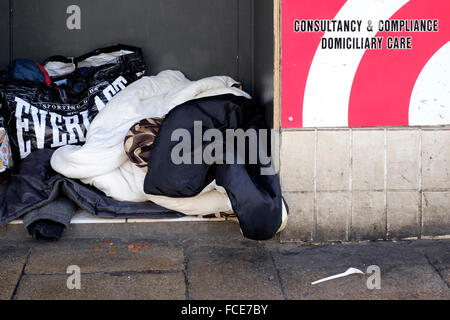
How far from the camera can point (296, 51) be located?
324 cm

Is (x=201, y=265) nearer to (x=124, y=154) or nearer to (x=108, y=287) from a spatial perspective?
(x=108, y=287)

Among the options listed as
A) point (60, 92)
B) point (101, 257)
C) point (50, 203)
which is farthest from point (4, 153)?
point (101, 257)

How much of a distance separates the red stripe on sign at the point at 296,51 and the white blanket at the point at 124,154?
51cm

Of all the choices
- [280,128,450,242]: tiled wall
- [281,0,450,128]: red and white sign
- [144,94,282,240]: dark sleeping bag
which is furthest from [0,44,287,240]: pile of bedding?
[281,0,450,128]: red and white sign

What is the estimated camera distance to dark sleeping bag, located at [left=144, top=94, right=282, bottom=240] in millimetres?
2949

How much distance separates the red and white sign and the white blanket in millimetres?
585

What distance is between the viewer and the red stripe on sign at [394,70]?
10.7ft

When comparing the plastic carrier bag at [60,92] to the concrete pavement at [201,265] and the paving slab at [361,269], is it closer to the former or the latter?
the concrete pavement at [201,265]

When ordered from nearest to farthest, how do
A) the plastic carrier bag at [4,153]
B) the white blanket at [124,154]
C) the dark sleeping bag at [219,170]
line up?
the dark sleeping bag at [219,170], the white blanket at [124,154], the plastic carrier bag at [4,153]

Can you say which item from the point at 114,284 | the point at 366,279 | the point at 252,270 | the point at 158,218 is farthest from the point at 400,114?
the point at 114,284

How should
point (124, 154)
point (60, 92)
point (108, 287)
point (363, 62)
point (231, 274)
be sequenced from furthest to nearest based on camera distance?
point (60, 92)
point (124, 154)
point (363, 62)
point (231, 274)
point (108, 287)

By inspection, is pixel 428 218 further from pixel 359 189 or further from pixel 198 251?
pixel 198 251

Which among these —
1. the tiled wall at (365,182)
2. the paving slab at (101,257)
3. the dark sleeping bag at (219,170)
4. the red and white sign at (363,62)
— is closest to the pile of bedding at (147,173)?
the dark sleeping bag at (219,170)

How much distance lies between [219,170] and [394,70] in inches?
45.5
